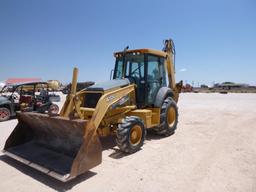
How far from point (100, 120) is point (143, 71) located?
2.35 m

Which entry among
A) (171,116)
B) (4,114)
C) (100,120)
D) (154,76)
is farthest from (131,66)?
(4,114)

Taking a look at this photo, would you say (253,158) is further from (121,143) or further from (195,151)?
(121,143)

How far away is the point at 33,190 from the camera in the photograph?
3561mm

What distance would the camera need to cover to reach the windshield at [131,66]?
6508 mm

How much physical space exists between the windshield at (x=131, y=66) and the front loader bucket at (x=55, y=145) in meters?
2.79

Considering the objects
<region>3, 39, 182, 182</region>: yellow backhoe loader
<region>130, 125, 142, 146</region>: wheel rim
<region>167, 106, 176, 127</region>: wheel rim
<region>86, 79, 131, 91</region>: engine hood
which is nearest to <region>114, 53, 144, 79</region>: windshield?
<region>3, 39, 182, 182</region>: yellow backhoe loader

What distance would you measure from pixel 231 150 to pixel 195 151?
91 centimetres

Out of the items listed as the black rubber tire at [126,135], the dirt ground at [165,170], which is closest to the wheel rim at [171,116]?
the dirt ground at [165,170]

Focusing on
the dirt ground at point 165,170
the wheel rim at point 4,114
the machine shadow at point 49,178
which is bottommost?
the machine shadow at point 49,178

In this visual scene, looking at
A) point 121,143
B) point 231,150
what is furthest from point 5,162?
point 231,150

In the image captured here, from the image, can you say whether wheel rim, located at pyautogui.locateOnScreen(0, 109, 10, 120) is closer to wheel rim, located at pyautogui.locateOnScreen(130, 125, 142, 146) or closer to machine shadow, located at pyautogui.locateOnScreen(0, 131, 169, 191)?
machine shadow, located at pyautogui.locateOnScreen(0, 131, 169, 191)

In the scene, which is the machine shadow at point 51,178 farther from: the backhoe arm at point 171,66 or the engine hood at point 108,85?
the backhoe arm at point 171,66

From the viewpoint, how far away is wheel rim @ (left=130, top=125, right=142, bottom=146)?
5.21 m

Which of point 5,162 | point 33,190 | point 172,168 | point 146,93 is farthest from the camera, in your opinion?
point 146,93
